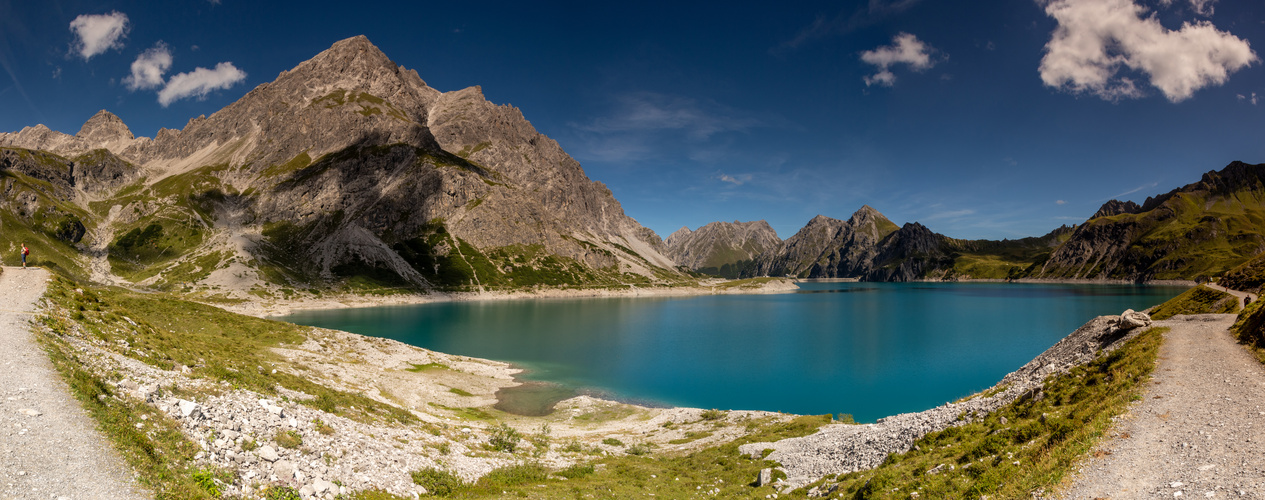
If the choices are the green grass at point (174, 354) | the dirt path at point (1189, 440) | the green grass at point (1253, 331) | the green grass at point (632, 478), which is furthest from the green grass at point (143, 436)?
the green grass at point (1253, 331)

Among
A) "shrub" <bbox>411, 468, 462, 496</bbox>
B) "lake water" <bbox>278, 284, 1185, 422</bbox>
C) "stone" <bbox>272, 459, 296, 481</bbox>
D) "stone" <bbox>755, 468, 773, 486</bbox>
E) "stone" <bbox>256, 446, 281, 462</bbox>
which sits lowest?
"lake water" <bbox>278, 284, 1185, 422</bbox>

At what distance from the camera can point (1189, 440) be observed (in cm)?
1239

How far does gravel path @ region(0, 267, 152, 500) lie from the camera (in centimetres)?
927

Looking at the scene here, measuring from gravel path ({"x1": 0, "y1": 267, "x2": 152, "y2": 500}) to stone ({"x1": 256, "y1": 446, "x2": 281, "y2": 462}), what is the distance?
323cm

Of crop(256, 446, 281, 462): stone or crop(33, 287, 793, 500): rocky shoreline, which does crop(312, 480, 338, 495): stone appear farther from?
crop(256, 446, 281, 462): stone

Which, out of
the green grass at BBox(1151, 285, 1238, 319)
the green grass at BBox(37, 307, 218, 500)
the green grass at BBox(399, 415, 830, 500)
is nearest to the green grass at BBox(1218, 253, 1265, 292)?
the green grass at BBox(1151, 285, 1238, 319)

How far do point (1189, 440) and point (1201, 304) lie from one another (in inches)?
1097

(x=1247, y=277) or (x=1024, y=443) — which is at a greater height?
(x=1247, y=277)

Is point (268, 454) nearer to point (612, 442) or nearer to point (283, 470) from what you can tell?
point (283, 470)

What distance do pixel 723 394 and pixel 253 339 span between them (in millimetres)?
49354

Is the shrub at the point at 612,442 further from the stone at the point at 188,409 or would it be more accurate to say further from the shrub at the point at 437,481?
the stone at the point at 188,409

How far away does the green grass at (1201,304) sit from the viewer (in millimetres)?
28578

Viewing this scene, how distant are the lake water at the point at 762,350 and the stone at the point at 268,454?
1495 inches

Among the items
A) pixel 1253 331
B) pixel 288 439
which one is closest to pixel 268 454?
pixel 288 439
